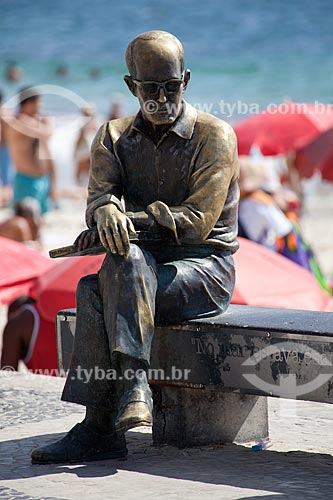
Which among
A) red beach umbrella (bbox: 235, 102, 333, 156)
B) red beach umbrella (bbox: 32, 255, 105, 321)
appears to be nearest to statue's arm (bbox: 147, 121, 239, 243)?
red beach umbrella (bbox: 32, 255, 105, 321)

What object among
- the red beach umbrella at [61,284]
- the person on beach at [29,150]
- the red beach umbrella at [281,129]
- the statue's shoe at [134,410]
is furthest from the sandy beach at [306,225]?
the statue's shoe at [134,410]

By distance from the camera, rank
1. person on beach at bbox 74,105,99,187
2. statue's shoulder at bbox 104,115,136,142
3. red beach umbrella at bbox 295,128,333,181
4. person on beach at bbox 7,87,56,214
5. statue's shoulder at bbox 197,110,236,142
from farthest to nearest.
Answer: person on beach at bbox 74,105,99,187
red beach umbrella at bbox 295,128,333,181
person on beach at bbox 7,87,56,214
statue's shoulder at bbox 104,115,136,142
statue's shoulder at bbox 197,110,236,142

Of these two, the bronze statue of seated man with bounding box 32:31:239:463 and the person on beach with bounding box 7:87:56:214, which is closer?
the bronze statue of seated man with bounding box 32:31:239:463

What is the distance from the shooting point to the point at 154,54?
4738 mm

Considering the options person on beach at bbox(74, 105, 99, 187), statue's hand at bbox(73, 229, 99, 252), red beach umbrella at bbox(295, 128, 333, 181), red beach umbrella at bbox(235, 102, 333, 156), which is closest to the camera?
statue's hand at bbox(73, 229, 99, 252)

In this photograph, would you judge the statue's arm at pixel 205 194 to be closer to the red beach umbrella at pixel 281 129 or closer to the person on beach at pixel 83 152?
the red beach umbrella at pixel 281 129

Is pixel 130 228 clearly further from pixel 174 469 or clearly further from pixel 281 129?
pixel 281 129

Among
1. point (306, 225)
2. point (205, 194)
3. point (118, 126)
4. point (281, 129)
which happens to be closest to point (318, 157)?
point (281, 129)

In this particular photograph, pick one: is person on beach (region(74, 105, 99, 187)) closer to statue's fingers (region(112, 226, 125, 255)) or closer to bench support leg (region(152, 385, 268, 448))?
bench support leg (region(152, 385, 268, 448))

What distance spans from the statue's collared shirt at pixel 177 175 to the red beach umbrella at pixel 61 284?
206 centimetres

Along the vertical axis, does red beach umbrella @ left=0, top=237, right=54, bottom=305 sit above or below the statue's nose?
below

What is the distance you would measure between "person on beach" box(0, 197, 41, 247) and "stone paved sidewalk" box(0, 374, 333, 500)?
251 inches

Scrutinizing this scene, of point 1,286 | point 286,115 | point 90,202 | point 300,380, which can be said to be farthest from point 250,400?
point 286,115

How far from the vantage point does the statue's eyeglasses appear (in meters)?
4.76
